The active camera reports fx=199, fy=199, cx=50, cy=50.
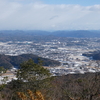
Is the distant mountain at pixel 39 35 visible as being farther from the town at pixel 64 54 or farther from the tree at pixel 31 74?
the tree at pixel 31 74

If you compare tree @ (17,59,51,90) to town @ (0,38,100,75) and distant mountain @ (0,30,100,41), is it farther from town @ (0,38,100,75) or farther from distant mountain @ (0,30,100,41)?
distant mountain @ (0,30,100,41)

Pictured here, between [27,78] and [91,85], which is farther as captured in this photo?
[27,78]

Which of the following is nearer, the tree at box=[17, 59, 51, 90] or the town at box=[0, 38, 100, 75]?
the tree at box=[17, 59, 51, 90]

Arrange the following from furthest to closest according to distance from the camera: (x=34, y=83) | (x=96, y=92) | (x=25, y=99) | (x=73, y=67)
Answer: (x=73, y=67), (x=34, y=83), (x=25, y=99), (x=96, y=92)

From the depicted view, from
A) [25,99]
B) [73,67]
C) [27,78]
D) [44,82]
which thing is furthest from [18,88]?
[73,67]

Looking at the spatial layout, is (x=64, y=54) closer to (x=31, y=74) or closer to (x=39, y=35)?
(x=31, y=74)

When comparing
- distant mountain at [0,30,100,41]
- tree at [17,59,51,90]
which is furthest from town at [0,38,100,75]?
distant mountain at [0,30,100,41]

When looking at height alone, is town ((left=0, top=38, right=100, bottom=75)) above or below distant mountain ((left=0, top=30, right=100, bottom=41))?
below

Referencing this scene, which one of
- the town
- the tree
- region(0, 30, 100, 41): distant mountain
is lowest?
the town

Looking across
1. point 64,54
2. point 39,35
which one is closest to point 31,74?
point 64,54

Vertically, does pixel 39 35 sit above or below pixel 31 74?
below

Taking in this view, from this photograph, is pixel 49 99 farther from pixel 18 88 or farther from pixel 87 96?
pixel 18 88
